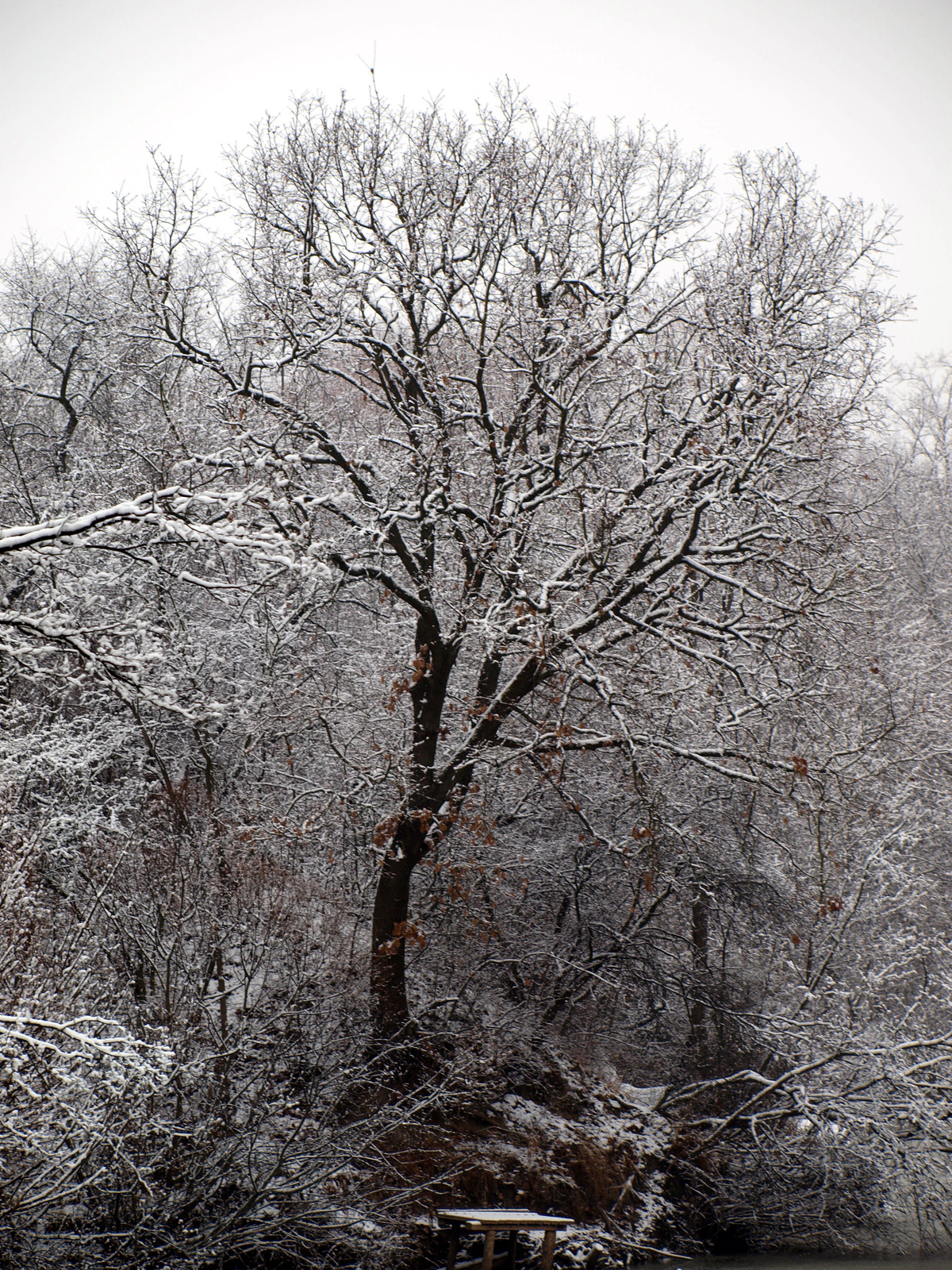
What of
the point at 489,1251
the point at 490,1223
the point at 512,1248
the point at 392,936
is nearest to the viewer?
the point at 490,1223

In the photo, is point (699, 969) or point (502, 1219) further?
point (699, 969)

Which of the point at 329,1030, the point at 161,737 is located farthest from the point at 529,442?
the point at 329,1030

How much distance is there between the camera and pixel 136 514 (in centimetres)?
525

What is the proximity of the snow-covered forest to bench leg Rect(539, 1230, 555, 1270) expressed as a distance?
92 cm

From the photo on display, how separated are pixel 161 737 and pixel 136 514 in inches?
324

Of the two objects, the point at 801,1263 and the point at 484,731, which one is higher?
the point at 484,731

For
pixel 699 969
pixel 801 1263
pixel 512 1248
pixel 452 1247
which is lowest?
pixel 801 1263

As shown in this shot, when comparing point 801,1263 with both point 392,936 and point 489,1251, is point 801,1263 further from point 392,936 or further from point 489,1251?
point 392,936

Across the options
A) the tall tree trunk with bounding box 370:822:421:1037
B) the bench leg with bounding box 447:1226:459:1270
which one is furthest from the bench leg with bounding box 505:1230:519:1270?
the tall tree trunk with bounding box 370:822:421:1037

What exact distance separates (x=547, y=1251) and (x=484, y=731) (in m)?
4.94

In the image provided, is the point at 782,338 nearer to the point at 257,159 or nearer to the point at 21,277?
the point at 257,159

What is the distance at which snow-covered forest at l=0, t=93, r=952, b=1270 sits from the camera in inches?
329

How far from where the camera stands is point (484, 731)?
10.5 m

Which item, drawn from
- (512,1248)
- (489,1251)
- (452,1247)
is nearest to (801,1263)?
(512,1248)
